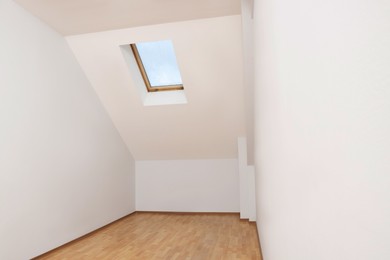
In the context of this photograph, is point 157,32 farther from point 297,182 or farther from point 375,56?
point 375,56

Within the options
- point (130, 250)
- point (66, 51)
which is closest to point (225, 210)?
point (130, 250)

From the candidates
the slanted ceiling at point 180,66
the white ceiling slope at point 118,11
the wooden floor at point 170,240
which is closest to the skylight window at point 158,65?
the slanted ceiling at point 180,66

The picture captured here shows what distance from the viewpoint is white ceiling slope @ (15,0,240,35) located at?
3346 millimetres

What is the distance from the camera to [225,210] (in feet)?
19.2

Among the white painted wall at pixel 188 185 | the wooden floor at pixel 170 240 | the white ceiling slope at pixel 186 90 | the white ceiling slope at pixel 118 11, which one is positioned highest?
the white ceiling slope at pixel 118 11

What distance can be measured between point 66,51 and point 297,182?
4.31m

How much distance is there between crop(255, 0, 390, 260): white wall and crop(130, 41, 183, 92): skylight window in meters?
4.00

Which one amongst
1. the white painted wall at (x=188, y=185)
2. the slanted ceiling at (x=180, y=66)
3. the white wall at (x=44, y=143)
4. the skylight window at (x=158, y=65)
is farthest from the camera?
the white painted wall at (x=188, y=185)

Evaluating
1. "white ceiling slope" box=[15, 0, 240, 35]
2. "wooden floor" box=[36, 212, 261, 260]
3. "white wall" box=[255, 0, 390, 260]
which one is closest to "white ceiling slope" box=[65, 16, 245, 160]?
"white ceiling slope" box=[15, 0, 240, 35]

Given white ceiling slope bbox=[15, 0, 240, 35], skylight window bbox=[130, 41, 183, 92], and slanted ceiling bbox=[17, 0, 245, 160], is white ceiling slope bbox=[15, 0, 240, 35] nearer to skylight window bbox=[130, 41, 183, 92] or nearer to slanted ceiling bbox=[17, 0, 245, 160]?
slanted ceiling bbox=[17, 0, 245, 160]

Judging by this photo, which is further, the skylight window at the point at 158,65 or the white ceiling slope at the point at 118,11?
the skylight window at the point at 158,65

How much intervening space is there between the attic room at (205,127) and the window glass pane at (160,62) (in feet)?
0.76

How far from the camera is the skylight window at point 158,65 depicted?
4.61m

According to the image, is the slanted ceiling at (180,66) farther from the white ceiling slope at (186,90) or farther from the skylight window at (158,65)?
the skylight window at (158,65)
